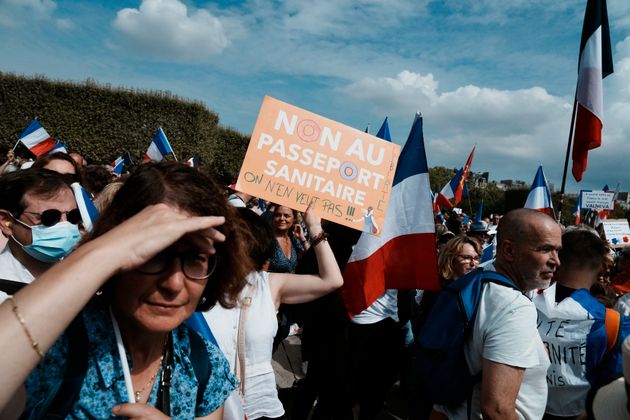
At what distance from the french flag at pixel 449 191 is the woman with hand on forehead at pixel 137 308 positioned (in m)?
9.88

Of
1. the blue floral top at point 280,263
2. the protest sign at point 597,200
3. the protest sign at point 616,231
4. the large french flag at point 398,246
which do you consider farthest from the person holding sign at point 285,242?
the protest sign at point 597,200

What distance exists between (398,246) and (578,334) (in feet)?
3.99

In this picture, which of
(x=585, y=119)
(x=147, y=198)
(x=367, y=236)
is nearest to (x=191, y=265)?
(x=147, y=198)

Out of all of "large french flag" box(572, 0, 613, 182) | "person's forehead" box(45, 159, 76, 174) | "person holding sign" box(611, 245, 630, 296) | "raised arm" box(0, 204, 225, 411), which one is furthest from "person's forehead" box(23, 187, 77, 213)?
"large french flag" box(572, 0, 613, 182)

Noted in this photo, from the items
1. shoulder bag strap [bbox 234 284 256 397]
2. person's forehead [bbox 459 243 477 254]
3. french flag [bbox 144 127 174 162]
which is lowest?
shoulder bag strap [bbox 234 284 256 397]

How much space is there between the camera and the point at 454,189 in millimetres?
11445

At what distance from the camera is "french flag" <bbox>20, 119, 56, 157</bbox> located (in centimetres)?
784

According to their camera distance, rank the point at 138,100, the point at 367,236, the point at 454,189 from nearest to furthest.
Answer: the point at 367,236 → the point at 454,189 → the point at 138,100

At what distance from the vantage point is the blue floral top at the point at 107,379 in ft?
3.36

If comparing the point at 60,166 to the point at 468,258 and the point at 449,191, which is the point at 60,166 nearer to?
the point at 468,258

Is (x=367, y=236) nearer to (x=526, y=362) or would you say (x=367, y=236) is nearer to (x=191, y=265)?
(x=526, y=362)

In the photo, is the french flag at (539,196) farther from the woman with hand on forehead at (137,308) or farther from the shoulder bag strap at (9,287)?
the shoulder bag strap at (9,287)

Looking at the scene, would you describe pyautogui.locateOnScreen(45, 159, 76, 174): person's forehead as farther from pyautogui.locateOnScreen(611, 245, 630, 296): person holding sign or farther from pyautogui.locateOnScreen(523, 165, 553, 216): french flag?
pyautogui.locateOnScreen(523, 165, 553, 216): french flag

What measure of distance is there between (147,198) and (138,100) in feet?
68.7
